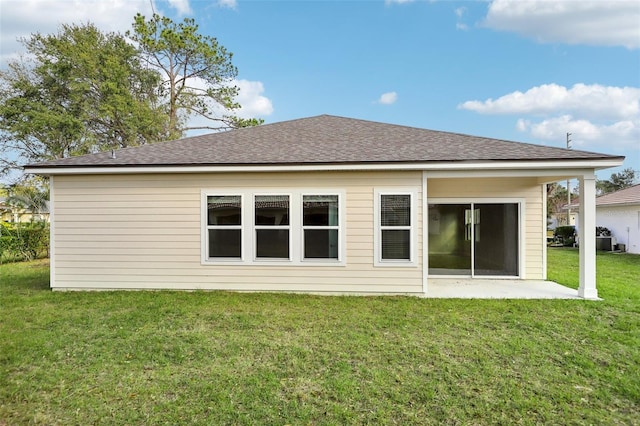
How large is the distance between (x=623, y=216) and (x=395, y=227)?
641 inches

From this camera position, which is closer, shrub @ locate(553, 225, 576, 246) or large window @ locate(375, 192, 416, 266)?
large window @ locate(375, 192, 416, 266)

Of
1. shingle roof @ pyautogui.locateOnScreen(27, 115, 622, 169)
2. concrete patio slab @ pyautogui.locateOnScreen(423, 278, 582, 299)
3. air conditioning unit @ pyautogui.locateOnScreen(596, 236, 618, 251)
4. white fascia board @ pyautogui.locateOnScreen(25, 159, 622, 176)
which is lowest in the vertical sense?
concrete patio slab @ pyautogui.locateOnScreen(423, 278, 582, 299)

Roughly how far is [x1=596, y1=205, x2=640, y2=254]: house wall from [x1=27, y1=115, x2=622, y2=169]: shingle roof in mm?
12996

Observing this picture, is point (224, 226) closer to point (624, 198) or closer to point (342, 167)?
point (342, 167)

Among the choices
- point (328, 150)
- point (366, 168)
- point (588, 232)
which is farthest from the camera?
point (328, 150)

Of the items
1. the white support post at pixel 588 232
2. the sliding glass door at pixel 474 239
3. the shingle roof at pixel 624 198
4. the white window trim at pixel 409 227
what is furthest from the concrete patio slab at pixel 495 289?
the shingle roof at pixel 624 198

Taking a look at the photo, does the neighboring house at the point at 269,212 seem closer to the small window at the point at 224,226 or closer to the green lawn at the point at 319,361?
the small window at the point at 224,226

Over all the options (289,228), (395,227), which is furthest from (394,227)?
(289,228)

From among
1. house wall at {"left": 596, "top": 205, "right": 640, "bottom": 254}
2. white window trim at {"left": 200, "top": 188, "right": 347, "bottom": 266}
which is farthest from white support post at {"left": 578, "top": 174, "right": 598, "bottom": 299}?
house wall at {"left": 596, "top": 205, "right": 640, "bottom": 254}

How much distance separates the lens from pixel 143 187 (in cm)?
760

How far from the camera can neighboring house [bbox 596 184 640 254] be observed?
15.9m

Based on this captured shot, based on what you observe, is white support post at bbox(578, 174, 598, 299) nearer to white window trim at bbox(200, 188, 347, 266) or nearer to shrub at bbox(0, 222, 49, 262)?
white window trim at bbox(200, 188, 347, 266)

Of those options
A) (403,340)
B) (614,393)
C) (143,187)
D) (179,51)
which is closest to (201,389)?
(403,340)

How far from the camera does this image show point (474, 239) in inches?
351
